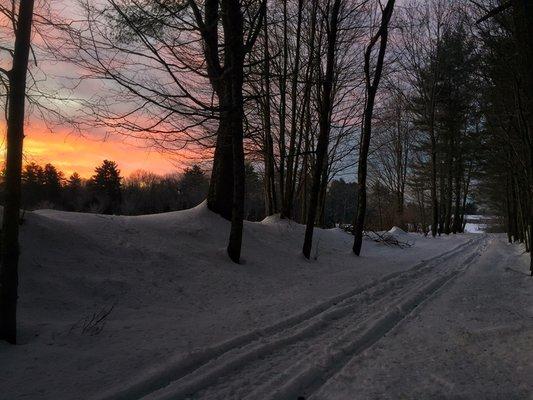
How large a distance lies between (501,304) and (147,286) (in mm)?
5724

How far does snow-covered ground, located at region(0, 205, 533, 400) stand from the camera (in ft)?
12.4

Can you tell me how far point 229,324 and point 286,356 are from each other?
1401mm

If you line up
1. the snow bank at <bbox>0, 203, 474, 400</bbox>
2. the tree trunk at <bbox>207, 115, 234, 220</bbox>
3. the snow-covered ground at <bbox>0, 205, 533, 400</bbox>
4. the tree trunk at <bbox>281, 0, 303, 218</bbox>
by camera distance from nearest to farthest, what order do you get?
1. the snow-covered ground at <bbox>0, 205, 533, 400</bbox>
2. the snow bank at <bbox>0, 203, 474, 400</bbox>
3. the tree trunk at <bbox>207, 115, 234, 220</bbox>
4. the tree trunk at <bbox>281, 0, 303, 218</bbox>

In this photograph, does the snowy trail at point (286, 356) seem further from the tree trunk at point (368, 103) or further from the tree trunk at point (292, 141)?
the tree trunk at point (292, 141)

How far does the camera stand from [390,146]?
115ft

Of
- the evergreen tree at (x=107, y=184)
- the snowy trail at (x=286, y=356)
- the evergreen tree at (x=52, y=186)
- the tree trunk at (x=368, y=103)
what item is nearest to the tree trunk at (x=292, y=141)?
the tree trunk at (x=368, y=103)

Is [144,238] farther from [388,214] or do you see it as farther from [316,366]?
[388,214]

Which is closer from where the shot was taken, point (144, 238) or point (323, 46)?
point (144, 238)

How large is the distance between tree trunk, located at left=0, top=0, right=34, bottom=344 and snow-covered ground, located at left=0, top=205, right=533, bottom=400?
390mm

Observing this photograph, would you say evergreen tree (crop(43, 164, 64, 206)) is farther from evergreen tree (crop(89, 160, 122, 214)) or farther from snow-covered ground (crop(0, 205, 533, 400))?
snow-covered ground (crop(0, 205, 533, 400))

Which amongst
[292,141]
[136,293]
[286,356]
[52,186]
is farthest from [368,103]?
[52,186]

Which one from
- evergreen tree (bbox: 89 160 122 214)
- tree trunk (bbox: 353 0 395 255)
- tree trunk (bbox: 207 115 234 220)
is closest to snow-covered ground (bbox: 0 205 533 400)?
tree trunk (bbox: 207 115 234 220)

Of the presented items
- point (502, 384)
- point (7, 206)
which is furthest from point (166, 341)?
point (502, 384)

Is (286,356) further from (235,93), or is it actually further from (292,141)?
→ (292,141)
